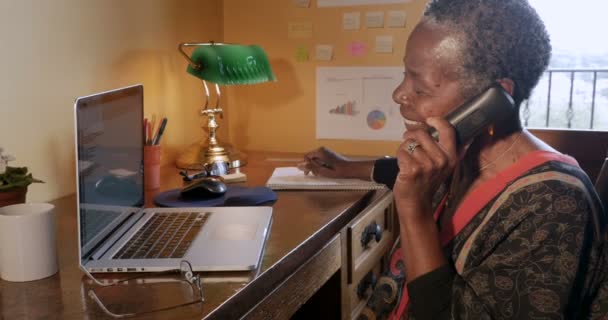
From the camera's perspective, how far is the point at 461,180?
44.5 inches

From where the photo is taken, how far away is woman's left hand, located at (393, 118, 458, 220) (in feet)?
3.36

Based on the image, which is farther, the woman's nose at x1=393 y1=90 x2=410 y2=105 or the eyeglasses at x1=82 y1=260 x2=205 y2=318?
the woman's nose at x1=393 y1=90 x2=410 y2=105

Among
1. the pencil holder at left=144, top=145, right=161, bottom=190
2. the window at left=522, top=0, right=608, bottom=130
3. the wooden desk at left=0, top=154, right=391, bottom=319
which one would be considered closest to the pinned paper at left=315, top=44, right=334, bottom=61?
the wooden desk at left=0, top=154, right=391, bottom=319

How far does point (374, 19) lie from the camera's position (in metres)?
2.19

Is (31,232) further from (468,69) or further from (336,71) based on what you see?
(336,71)

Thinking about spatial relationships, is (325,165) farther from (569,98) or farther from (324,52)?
(569,98)

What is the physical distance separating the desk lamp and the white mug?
0.80 metres

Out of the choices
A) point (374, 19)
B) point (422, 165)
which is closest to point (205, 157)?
point (374, 19)

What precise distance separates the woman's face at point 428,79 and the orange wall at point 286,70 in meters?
1.11

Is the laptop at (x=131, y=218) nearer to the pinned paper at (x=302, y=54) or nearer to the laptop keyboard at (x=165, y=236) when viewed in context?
the laptop keyboard at (x=165, y=236)

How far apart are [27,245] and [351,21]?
1498mm

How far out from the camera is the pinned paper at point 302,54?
2.29 m

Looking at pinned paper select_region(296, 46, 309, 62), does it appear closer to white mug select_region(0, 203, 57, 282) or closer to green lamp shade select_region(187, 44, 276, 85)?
green lamp shade select_region(187, 44, 276, 85)

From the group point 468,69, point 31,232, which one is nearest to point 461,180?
point 468,69
